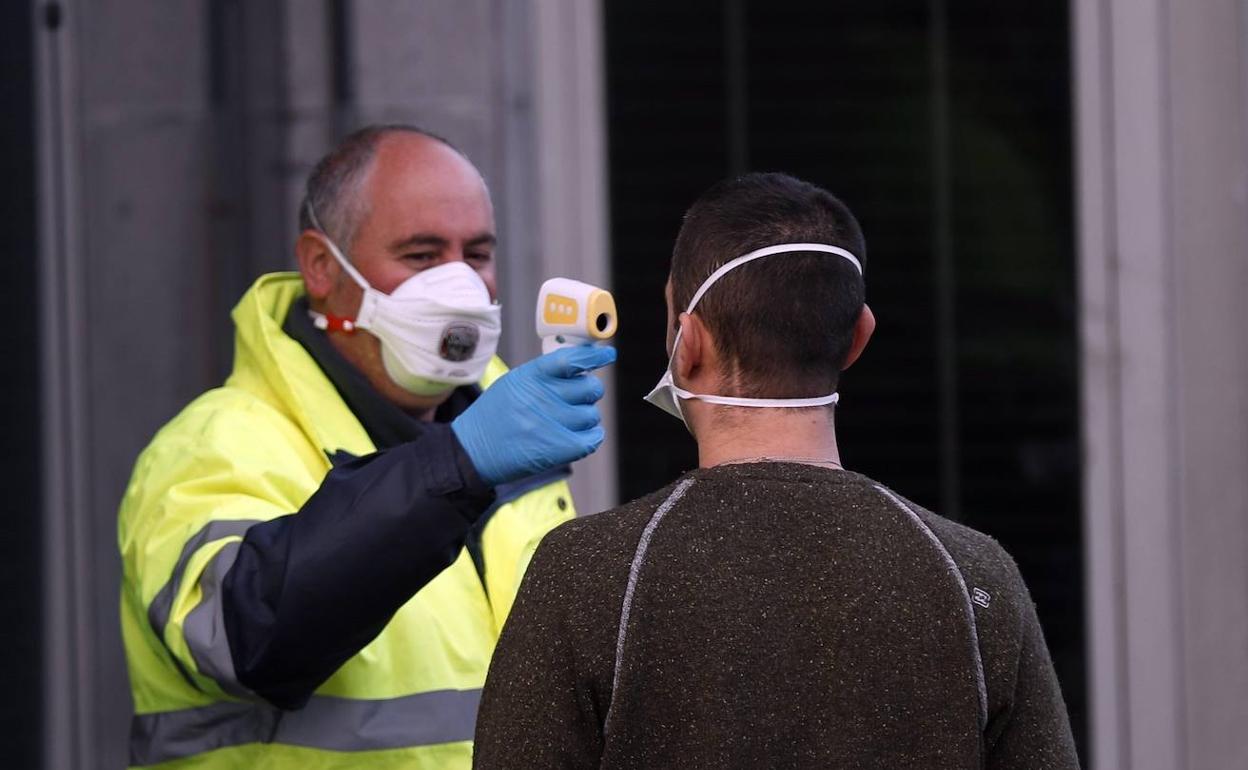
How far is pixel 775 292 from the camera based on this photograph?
5.59 feet

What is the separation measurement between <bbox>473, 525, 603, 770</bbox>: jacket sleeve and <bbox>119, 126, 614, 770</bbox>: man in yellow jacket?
46 centimetres

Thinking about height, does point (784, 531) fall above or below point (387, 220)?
below

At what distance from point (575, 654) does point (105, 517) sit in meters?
2.62

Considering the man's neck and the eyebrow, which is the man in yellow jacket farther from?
the man's neck

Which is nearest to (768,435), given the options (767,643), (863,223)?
(767,643)

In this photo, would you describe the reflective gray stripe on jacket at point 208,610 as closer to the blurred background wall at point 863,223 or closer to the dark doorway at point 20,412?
the dark doorway at point 20,412

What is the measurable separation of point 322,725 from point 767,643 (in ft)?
3.17

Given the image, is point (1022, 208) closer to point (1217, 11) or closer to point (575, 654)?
point (1217, 11)

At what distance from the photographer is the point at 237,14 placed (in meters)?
4.04

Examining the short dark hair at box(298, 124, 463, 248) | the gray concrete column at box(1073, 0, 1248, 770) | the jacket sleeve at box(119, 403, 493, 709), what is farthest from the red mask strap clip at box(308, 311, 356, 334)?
the gray concrete column at box(1073, 0, 1248, 770)

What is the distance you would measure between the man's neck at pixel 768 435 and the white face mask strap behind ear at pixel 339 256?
1.16 meters

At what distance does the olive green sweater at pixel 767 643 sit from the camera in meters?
1.60

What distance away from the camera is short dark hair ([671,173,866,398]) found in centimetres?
171

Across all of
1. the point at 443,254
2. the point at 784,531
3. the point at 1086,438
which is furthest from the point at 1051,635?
the point at 784,531
